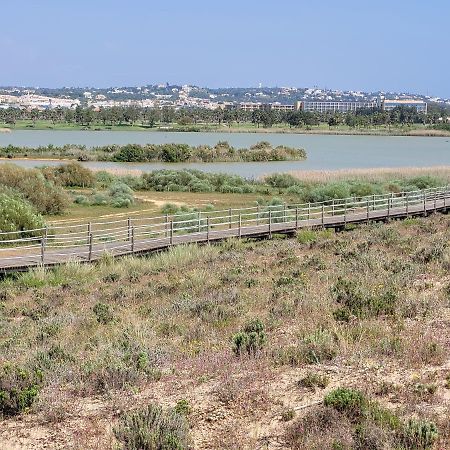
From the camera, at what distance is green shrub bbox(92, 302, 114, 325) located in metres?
11.1

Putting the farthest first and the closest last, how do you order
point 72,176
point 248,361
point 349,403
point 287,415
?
point 72,176 < point 248,361 < point 287,415 < point 349,403

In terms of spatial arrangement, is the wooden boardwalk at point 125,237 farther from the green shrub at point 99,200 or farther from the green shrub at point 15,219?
the green shrub at point 99,200

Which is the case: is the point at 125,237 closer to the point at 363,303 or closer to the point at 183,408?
the point at 363,303

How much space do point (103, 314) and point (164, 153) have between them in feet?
231

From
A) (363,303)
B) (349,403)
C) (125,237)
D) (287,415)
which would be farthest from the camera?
(125,237)

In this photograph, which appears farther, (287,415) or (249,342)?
(249,342)

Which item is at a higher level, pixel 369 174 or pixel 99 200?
pixel 369 174

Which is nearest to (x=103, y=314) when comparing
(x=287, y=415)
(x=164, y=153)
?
(x=287, y=415)

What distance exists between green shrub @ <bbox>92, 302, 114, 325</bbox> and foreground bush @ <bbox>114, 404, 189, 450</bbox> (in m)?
5.18

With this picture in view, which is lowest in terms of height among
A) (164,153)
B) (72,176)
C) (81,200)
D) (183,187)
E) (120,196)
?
→ (183,187)

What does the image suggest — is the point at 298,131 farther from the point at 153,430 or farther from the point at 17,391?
the point at 153,430

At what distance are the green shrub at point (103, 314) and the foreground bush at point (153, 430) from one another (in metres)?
5.18

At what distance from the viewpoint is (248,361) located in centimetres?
757

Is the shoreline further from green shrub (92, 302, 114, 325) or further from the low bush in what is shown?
green shrub (92, 302, 114, 325)
